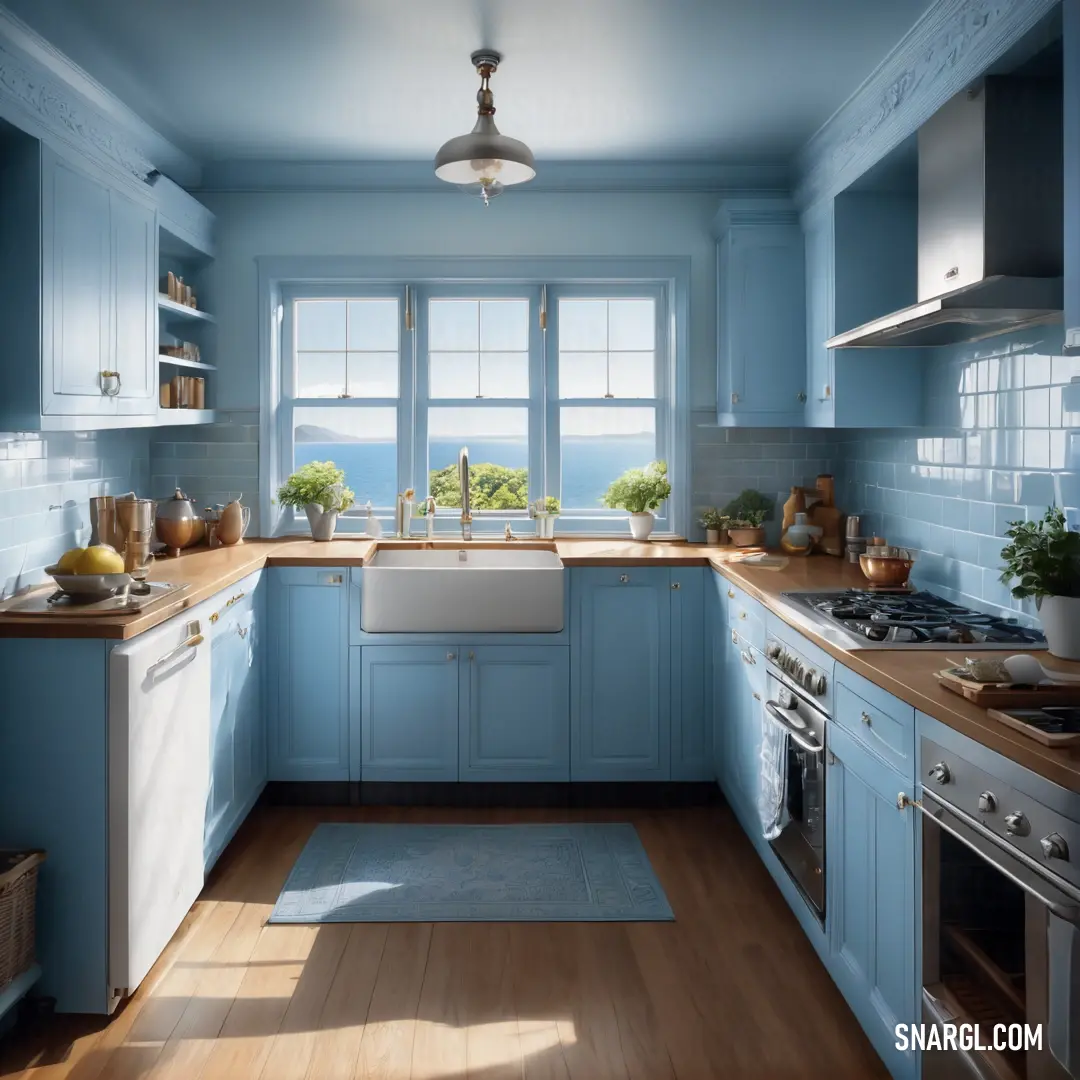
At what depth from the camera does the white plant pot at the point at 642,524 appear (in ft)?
15.2

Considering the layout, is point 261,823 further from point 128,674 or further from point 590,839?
point 128,674

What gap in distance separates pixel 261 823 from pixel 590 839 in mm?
1293

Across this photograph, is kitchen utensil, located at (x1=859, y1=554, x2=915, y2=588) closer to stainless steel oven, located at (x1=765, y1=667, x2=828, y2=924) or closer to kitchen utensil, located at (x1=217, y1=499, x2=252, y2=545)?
stainless steel oven, located at (x1=765, y1=667, x2=828, y2=924)

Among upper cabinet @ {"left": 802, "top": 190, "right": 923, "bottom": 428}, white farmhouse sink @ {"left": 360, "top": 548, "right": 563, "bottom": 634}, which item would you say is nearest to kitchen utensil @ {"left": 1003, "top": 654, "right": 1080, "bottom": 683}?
upper cabinet @ {"left": 802, "top": 190, "right": 923, "bottom": 428}

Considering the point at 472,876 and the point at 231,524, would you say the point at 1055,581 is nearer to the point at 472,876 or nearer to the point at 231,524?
the point at 472,876

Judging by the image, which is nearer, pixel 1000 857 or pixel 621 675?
pixel 1000 857

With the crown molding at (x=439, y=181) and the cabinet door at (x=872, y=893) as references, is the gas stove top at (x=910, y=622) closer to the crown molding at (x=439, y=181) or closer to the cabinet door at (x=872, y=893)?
the cabinet door at (x=872, y=893)

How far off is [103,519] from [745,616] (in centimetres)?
231

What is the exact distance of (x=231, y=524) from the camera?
441 centimetres

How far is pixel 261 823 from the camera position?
3.99m

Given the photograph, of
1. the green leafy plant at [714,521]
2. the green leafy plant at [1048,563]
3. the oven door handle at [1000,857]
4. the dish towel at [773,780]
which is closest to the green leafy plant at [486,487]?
the green leafy plant at [714,521]

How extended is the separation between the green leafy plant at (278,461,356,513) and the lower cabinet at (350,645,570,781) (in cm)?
84

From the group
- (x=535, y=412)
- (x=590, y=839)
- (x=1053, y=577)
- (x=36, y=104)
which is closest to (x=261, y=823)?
(x=590, y=839)

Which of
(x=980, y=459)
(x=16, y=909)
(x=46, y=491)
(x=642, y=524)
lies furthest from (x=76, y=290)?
(x=980, y=459)
